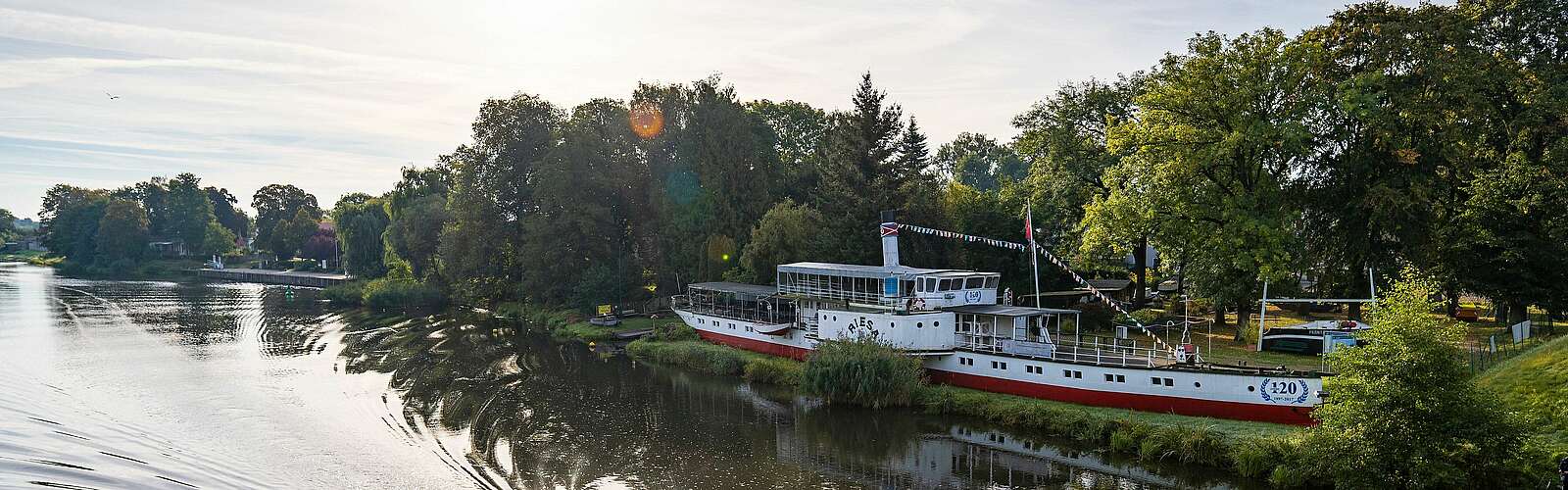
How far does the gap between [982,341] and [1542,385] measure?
16610 millimetres

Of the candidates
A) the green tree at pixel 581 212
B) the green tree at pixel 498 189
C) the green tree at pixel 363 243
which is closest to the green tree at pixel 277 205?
the green tree at pixel 363 243

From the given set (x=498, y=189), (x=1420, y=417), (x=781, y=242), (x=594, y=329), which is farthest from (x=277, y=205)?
(x=1420, y=417)

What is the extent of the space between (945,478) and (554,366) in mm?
23249

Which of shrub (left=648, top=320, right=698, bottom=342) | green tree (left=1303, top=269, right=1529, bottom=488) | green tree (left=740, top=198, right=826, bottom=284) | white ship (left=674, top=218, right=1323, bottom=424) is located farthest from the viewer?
green tree (left=740, top=198, right=826, bottom=284)

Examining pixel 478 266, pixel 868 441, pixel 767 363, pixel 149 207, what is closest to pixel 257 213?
pixel 149 207

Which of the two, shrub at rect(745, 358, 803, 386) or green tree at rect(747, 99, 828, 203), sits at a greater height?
green tree at rect(747, 99, 828, 203)

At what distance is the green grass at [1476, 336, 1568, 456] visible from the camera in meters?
20.6

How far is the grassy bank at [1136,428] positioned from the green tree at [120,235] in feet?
390

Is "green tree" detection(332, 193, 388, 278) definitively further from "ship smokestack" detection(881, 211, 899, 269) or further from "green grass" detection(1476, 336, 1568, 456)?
"green grass" detection(1476, 336, 1568, 456)

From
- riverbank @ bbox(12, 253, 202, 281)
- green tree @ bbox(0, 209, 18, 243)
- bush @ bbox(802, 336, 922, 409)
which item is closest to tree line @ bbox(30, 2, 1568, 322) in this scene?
bush @ bbox(802, 336, 922, 409)

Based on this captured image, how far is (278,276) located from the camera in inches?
4001

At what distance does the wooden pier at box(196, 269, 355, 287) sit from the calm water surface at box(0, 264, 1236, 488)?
4672 centimetres

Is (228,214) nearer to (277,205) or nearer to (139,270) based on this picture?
(277,205)

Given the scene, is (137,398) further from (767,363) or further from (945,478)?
(945,478)
